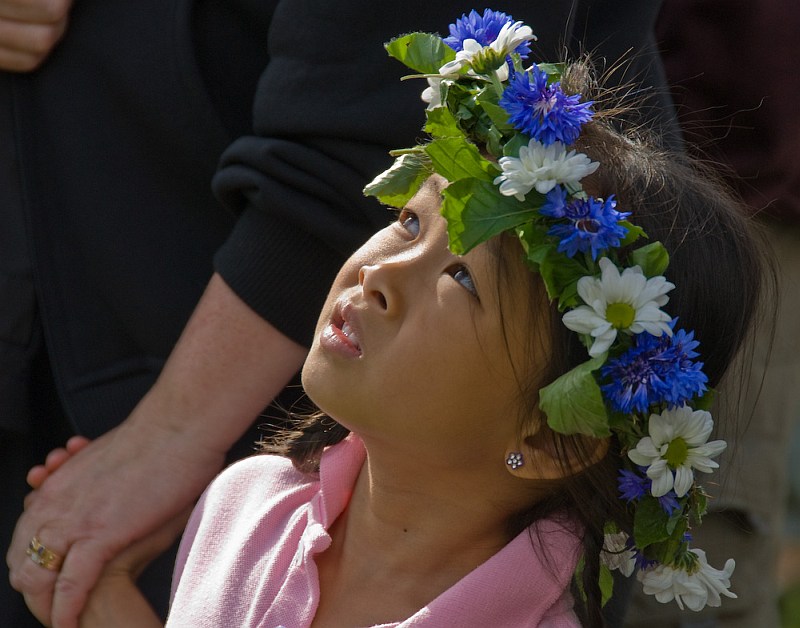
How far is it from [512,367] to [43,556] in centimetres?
101

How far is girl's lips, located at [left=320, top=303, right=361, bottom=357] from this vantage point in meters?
1.70

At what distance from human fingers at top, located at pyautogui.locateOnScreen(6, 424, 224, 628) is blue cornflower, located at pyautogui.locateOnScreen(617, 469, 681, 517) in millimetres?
842

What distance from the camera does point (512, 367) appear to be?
65.2 inches

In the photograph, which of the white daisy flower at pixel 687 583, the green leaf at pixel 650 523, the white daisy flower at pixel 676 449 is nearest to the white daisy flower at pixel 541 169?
the white daisy flower at pixel 676 449

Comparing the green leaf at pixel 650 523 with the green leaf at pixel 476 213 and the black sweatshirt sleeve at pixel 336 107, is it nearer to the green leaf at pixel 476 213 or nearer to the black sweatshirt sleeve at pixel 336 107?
the green leaf at pixel 476 213

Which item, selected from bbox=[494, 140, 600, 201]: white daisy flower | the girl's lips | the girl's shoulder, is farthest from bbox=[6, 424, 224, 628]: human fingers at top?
bbox=[494, 140, 600, 201]: white daisy flower

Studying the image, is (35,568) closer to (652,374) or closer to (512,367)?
(512,367)

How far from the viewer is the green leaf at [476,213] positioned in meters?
1.58

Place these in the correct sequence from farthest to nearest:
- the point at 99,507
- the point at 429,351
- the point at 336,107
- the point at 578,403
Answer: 1. the point at 99,507
2. the point at 336,107
3. the point at 429,351
4. the point at 578,403

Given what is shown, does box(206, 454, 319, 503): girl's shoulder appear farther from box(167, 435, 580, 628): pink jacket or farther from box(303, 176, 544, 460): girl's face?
box(303, 176, 544, 460): girl's face

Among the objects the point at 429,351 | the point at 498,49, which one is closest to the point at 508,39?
the point at 498,49

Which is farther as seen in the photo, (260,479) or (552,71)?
(260,479)

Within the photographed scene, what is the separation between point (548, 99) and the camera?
1625mm

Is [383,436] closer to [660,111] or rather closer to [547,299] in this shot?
[547,299]
